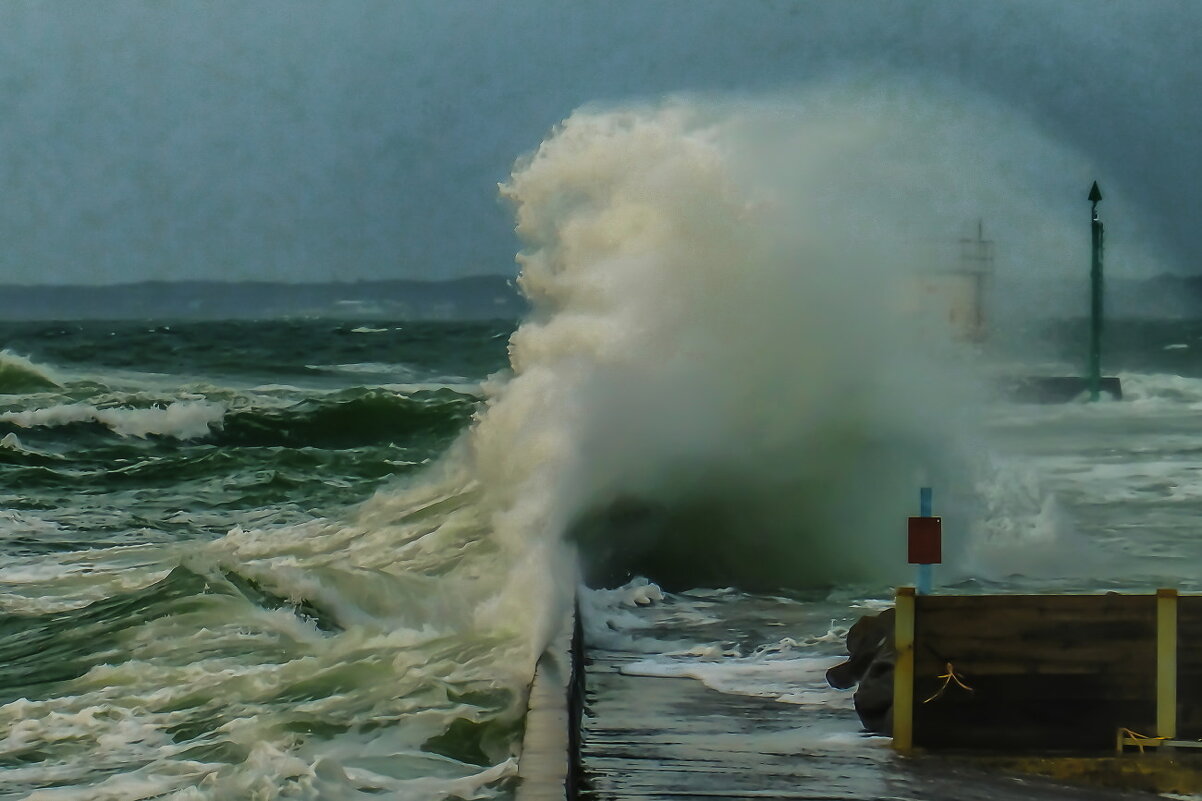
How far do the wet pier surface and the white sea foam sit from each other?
2662cm

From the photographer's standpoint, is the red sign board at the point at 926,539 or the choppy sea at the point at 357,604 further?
the choppy sea at the point at 357,604

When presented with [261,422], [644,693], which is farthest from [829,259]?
[261,422]

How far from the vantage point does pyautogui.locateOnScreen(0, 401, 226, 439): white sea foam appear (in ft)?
107

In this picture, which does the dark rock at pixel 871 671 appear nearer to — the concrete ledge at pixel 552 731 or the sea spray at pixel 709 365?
the concrete ledge at pixel 552 731

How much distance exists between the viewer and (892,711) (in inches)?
250

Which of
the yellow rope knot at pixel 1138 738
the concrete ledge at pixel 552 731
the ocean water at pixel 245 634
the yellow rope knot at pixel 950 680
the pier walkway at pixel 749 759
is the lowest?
the ocean water at pixel 245 634

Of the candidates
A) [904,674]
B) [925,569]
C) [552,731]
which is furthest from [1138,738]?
[552,731]

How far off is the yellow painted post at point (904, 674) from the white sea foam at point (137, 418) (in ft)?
90.6

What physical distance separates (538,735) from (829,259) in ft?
31.0

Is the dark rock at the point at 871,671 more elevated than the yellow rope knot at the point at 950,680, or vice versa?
the yellow rope knot at the point at 950,680

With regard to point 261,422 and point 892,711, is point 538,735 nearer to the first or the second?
point 892,711

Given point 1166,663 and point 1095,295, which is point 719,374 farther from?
point 1095,295

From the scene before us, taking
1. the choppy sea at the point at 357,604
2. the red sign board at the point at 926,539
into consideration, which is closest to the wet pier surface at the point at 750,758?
the choppy sea at the point at 357,604

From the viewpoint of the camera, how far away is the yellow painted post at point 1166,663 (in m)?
5.99
